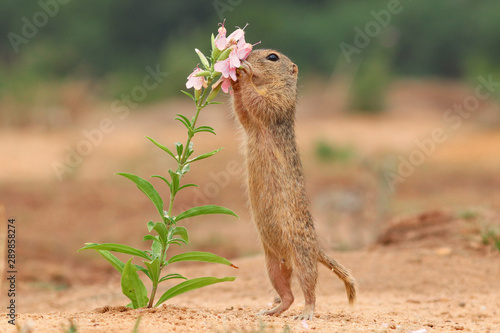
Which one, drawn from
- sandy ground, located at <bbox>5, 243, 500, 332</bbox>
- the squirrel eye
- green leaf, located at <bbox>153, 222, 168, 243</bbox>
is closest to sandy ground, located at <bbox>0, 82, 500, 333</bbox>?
sandy ground, located at <bbox>5, 243, 500, 332</bbox>

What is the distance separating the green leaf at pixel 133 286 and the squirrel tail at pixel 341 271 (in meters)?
1.39

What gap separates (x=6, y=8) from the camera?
1208 inches

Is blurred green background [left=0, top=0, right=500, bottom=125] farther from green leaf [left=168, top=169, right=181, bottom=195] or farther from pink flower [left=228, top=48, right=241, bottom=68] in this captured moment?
green leaf [left=168, top=169, right=181, bottom=195]

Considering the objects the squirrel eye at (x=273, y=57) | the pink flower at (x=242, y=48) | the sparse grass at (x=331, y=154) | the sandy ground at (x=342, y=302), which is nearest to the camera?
the sandy ground at (x=342, y=302)

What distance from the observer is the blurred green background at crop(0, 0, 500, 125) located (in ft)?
81.0

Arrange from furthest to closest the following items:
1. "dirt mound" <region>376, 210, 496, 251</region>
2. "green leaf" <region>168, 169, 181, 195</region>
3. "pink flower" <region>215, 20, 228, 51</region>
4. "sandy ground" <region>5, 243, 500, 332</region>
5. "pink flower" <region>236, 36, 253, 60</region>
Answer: "dirt mound" <region>376, 210, 496, 251</region> → "pink flower" <region>236, 36, 253, 60</region> → "pink flower" <region>215, 20, 228, 51</region> → "green leaf" <region>168, 169, 181, 195</region> → "sandy ground" <region>5, 243, 500, 332</region>

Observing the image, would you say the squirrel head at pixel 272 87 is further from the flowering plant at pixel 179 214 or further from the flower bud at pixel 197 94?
the flower bud at pixel 197 94

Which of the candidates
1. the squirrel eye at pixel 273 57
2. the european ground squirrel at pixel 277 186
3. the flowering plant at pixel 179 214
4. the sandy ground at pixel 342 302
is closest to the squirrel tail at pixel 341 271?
the european ground squirrel at pixel 277 186

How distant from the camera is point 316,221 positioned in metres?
10.5

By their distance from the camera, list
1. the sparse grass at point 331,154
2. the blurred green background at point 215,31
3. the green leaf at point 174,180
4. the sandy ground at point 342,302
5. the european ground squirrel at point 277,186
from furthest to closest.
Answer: the blurred green background at point 215,31
the sparse grass at point 331,154
the european ground squirrel at point 277,186
the green leaf at point 174,180
the sandy ground at point 342,302

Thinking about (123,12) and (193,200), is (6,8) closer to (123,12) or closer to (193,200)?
(123,12)

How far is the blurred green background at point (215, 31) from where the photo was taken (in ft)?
81.0

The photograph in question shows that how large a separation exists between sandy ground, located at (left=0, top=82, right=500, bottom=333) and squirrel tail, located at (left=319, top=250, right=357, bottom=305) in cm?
18

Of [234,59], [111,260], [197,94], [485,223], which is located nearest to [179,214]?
[111,260]
